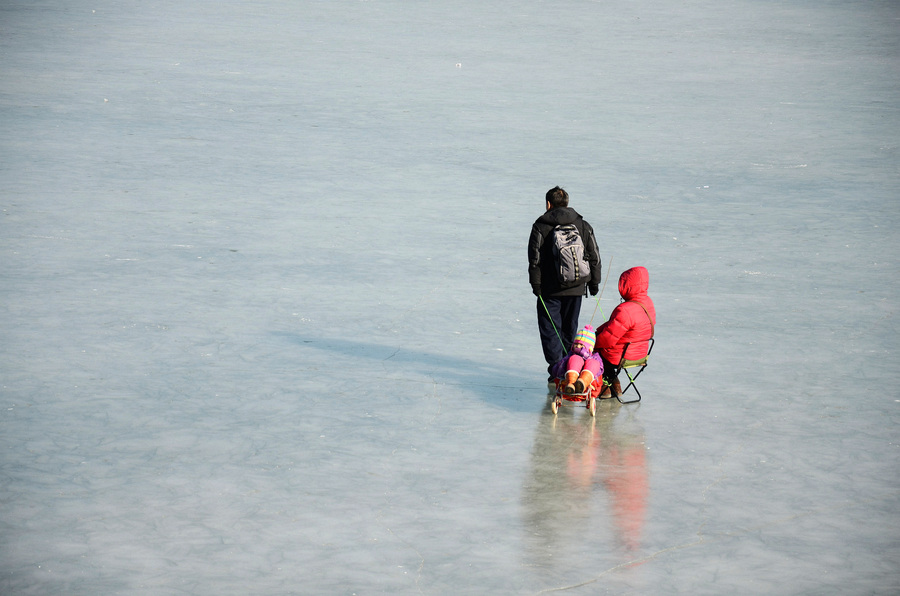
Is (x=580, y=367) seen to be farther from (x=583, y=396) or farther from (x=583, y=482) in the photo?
(x=583, y=482)

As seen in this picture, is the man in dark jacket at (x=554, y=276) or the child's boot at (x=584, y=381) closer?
the child's boot at (x=584, y=381)

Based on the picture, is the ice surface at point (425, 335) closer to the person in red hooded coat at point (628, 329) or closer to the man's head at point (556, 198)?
the person in red hooded coat at point (628, 329)

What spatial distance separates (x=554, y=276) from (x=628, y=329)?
711mm

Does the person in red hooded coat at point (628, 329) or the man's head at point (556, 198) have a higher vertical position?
the man's head at point (556, 198)

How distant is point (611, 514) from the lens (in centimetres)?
661

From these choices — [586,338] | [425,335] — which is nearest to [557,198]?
[586,338]

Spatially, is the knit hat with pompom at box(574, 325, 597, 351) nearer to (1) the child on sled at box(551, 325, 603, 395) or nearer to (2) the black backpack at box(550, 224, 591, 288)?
(1) the child on sled at box(551, 325, 603, 395)

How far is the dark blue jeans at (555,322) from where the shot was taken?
28.1ft

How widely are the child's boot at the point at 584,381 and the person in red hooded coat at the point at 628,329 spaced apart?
0.40 metres

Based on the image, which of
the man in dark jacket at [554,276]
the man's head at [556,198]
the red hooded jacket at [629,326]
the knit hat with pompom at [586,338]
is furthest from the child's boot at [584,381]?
the man's head at [556,198]

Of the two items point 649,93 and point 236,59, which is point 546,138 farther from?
point 236,59

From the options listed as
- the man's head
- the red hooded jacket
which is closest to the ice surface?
the red hooded jacket

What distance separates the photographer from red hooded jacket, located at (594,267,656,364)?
27.2 feet

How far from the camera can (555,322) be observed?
28.3 feet
